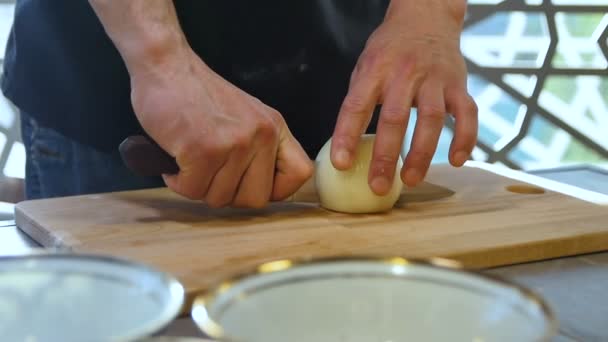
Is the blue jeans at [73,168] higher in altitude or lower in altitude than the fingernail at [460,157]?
lower

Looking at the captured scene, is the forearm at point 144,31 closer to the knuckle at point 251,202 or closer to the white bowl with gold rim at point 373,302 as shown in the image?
the knuckle at point 251,202

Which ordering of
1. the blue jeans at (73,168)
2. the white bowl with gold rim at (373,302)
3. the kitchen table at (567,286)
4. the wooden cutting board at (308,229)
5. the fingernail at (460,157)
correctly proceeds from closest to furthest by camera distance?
the white bowl with gold rim at (373,302) < the kitchen table at (567,286) < the wooden cutting board at (308,229) < the fingernail at (460,157) < the blue jeans at (73,168)

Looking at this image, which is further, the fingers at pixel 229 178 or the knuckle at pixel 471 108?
the knuckle at pixel 471 108

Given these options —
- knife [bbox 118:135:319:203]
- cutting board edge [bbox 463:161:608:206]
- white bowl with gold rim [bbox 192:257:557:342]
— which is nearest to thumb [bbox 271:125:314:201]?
knife [bbox 118:135:319:203]

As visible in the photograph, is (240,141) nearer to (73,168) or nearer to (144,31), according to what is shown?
(144,31)

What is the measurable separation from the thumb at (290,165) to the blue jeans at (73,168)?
26cm

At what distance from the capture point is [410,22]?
3.22ft

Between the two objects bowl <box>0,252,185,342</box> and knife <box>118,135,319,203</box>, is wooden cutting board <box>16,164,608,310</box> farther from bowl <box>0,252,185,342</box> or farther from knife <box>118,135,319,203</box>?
bowl <box>0,252,185,342</box>

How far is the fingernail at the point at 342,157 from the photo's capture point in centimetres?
86

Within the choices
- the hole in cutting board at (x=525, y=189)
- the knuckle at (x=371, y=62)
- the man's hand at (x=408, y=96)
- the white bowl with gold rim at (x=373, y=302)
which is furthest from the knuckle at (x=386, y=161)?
the white bowl with gold rim at (x=373, y=302)

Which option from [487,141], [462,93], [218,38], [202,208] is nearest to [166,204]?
[202,208]

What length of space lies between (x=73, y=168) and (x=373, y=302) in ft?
2.53

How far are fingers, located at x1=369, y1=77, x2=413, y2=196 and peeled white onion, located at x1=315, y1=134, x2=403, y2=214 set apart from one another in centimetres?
1

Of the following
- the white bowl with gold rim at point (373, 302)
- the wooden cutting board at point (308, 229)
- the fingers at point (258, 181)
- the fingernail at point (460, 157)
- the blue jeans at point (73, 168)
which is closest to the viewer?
the white bowl with gold rim at point (373, 302)
